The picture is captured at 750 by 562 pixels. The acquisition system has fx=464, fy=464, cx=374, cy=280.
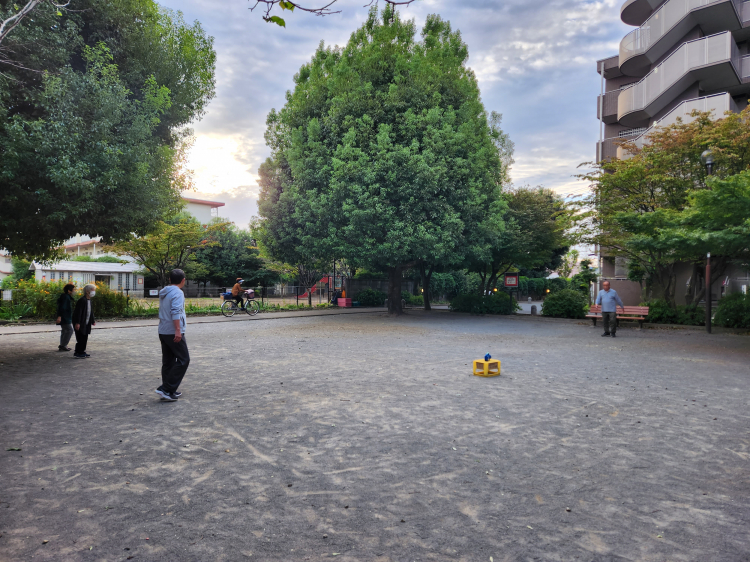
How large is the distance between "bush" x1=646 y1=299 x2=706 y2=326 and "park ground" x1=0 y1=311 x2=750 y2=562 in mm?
10100

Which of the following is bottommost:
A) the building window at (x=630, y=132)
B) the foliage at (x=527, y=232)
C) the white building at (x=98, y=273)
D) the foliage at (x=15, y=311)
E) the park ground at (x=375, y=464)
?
the park ground at (x=375, y=464)

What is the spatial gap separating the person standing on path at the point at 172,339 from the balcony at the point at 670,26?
26.8 metres

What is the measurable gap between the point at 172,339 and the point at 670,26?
28.1 meters

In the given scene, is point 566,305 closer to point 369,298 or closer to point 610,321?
point 610,321

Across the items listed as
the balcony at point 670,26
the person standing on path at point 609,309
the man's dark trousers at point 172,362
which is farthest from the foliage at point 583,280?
the man's dark trousers at point 172,362

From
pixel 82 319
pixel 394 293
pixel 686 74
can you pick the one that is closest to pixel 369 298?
pixel 394 293

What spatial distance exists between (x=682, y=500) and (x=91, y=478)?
487cm

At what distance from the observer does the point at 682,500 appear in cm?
366

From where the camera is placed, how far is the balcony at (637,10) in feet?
85.3

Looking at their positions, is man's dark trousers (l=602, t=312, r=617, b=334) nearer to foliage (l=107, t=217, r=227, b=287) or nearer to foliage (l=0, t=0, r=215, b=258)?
foliage (l=0, t=0, r=215, b=258)

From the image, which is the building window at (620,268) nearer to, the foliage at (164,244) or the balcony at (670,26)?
the balcony at (670,26)

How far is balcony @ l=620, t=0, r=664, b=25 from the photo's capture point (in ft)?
85.3

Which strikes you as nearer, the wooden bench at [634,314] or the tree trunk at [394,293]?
the wooden bench at [634,314]

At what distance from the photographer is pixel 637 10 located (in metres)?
26.9
